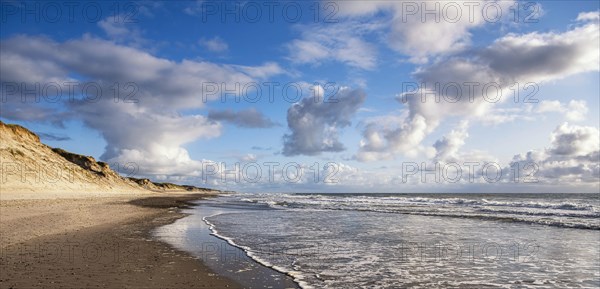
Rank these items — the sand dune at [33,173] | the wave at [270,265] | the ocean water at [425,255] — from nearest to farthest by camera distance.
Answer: the wave at [270,265], the ocean water at [425,255], the sand dune at [33,173]

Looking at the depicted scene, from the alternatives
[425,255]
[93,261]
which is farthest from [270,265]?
[425,255]

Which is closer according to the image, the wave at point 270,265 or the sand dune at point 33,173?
the wave at point 270,265

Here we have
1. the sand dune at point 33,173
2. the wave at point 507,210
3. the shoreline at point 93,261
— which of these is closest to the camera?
the shoreline at point 93,261

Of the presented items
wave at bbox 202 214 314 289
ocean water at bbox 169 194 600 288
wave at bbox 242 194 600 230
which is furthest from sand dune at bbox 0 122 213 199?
ocean water at bbox 169 194 600 288

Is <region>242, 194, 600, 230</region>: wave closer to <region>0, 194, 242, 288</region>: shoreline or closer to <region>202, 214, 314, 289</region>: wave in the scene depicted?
<region>202, 214, 314, 289</region>: wave

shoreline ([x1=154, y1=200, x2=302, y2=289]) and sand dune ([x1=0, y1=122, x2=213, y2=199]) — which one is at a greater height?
sand dune ([x1=0, y1=122, x2=213, y2=199])

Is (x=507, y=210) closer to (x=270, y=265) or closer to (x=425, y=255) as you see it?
(x=425, y=255)

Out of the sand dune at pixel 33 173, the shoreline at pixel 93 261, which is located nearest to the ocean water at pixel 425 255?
the shoreline at pixel 93 261

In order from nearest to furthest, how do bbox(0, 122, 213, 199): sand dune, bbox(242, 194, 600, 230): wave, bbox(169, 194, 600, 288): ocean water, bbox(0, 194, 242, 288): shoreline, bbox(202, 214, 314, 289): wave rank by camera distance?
bbox(0, 194, 242, 288): shoreline, bbox(202, 214, 314, 289): wave, bbox(169, 194, 600, 288): ocean water, bbox(242, 194, 600, 230): wave, bbox(0, 122, 213, 199): sand dune

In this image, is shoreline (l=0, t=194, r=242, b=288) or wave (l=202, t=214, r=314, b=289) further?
wave (l=202, t=214, r=314, b=289)

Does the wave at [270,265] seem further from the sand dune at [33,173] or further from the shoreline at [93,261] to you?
the sand dune at [33,173]

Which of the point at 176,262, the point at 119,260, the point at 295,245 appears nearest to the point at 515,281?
the point at 295,245

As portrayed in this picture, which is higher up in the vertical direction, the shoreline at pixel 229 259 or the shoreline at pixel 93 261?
the shoreline at pixel 93 261

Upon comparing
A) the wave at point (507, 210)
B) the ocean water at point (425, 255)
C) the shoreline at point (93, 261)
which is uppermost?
the shoreline at point (93, 261)
